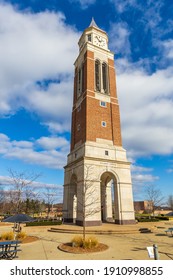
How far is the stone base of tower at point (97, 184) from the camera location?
21.3m

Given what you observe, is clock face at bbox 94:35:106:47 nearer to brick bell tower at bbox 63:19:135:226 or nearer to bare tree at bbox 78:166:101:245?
brick bell tower at bbox 63:19:135:226

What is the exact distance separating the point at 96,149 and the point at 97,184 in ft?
15.0

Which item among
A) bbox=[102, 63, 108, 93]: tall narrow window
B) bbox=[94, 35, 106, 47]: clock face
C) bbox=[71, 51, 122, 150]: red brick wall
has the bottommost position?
bbox=[71, 51, 122, 150]: red brick wall

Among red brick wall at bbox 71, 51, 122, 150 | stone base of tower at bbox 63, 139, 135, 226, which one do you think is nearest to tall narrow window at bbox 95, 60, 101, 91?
red brick wall at bbox 71, 51, 122, 150

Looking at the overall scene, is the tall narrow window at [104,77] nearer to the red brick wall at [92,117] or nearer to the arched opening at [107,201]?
the red brick wall at [92,117]

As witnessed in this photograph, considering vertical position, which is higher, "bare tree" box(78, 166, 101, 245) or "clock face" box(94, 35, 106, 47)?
"clock face" box(94, 35, 106, 47)

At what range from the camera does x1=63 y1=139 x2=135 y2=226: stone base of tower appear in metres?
21.3

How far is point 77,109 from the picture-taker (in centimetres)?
3059

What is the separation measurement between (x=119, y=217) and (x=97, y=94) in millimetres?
17691
